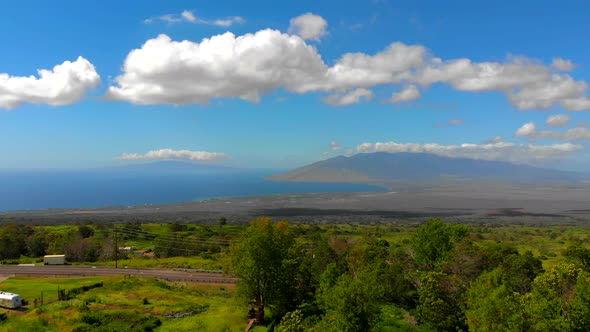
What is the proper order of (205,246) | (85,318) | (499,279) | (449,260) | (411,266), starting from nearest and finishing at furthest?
1. (499,279)
2. (85,318)
3. (449,260)
4. (411,266)
5. (205,246)

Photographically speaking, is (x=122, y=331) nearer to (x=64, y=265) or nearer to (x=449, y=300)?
(x=449, y=300)

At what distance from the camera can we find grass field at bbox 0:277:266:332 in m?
38.9

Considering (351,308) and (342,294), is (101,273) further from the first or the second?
(351,308)

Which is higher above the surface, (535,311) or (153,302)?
(535,311)

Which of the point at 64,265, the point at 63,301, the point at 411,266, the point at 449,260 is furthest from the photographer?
the point at 64,265

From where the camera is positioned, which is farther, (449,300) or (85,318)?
(449,300)

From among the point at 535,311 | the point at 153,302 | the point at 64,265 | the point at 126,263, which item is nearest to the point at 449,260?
the point at 535,311

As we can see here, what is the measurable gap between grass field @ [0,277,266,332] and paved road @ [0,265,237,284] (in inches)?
171

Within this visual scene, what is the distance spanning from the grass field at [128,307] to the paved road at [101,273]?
4.35m

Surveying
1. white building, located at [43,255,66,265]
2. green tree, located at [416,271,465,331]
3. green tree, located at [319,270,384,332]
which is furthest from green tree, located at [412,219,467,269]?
white building, located at [43,255,66,265]

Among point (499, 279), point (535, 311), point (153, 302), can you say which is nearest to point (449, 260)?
point (499, 279)

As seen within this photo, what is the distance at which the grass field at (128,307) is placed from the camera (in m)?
38.9

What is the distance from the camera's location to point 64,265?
74.3 metres

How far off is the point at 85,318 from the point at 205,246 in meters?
Result: 61.1
